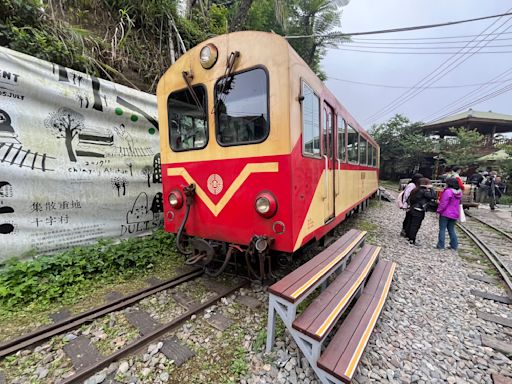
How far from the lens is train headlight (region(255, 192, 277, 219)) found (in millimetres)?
2617

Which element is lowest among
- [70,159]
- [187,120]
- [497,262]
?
[497,262]

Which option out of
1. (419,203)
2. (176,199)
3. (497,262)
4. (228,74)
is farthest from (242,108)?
(497,262)

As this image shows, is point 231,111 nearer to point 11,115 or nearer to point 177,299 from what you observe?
point 177,299

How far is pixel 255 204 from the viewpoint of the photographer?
274cm

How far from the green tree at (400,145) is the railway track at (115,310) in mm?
25431

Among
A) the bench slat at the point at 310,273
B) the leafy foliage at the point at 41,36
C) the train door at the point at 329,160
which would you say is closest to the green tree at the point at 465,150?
the train door at the point at 329,160

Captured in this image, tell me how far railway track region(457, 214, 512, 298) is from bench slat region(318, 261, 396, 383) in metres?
2.53

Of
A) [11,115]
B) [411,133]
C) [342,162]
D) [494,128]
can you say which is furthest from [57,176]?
[494,128]

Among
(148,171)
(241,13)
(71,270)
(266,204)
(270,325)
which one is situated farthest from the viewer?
(241,13)

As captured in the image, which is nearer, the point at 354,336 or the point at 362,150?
the point at 354,336

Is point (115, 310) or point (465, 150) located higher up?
point (465, 150)

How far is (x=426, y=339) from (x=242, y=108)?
10.8ft

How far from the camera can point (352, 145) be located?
588 cm

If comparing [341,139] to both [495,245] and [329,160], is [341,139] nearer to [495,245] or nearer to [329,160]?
[329,160]
